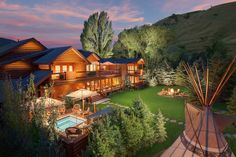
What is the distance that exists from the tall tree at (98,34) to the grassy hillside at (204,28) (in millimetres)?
37478

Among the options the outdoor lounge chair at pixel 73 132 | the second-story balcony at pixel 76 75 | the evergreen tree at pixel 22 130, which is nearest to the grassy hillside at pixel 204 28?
the second-story balcony at pixel 76 75

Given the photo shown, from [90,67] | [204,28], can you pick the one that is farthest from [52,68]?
[204,28]

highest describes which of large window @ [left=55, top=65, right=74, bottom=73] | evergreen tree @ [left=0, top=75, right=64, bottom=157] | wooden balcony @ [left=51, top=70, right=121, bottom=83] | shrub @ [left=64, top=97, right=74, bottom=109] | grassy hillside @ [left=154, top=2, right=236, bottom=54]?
grassy hillside @ [left=154, top=2, right=236, bottom=54]

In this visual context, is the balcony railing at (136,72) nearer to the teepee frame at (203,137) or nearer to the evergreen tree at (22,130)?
the evergreen tree at (22,130)

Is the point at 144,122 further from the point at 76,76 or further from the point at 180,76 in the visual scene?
the point at 180,76

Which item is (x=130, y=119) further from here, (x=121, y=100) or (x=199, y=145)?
(x=121, y=100)

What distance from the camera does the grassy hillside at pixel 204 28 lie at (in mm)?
78562

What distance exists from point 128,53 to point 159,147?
4549cm

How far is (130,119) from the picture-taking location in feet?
39.1

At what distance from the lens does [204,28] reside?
96562mm

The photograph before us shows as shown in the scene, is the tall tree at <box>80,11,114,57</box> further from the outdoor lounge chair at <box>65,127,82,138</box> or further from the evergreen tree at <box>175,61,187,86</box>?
the outdoor lounge chair at <box>65,127,82,138</box>

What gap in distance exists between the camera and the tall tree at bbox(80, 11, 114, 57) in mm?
46406

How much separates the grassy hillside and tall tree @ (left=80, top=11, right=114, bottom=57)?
37478 millimetres

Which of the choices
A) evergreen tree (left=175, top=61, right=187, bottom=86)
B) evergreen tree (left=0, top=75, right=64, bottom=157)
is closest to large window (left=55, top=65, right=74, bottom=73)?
evergreen tree (left=0, top=75, right=64, bottom=157)
